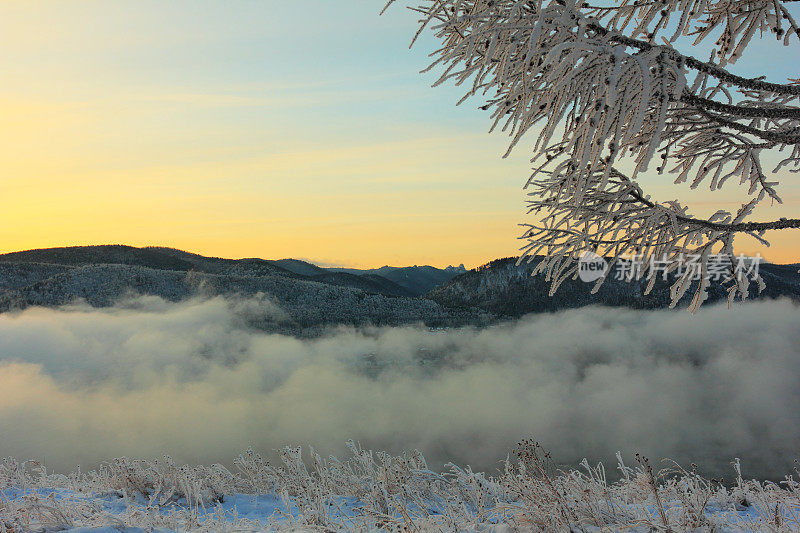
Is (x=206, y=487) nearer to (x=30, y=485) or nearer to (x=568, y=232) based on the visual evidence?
(x=30, y=485)

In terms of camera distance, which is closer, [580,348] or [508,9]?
[508,9]

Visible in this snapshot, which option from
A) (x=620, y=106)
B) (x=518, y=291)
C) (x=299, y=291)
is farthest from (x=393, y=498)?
(x=518, y=291)

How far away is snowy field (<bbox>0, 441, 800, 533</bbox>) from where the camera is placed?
379 cm

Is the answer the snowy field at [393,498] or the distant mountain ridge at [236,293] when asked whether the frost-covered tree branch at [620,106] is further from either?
the distant mountain ridge at [236,293]

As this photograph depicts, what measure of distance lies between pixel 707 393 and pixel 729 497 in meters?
119

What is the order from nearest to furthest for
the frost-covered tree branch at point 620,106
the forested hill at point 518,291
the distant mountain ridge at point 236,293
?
the frost-covered tree branch at point 620,106 → the distant mountain ridge at point 236,293 → the forested hill at point 518,291

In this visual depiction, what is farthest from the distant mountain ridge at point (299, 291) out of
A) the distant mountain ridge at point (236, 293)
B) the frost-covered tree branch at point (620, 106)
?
the frost-covered tree branch at point (620, 106)

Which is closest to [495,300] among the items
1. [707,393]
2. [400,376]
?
[400,376]

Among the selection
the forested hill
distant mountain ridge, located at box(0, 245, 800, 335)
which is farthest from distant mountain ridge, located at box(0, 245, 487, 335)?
the forested hill

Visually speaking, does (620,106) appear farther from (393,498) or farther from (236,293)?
(236,293)

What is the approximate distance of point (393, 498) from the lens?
13.8 feet

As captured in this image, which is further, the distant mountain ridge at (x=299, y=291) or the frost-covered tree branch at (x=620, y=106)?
the distant mountain ridge at (x=299, y=291)

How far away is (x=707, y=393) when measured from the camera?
101m

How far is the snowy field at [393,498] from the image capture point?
12.5 feet
